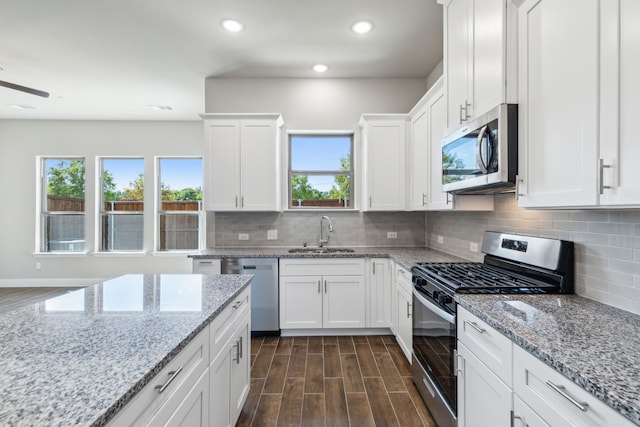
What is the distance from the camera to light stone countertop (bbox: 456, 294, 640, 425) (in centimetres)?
76

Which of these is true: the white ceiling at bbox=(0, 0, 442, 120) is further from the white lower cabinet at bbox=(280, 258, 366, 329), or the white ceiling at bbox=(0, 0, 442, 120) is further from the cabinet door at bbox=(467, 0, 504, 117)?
the white lower cabinet at bbox=(280, 258, 366, 329)

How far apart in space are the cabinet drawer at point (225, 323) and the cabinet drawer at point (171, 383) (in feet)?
0.26

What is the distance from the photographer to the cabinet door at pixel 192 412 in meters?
0.91

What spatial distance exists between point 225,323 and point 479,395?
1220 mm

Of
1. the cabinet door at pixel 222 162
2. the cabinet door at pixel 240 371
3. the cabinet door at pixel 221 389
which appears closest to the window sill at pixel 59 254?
the cabinet door at pixel 222 162

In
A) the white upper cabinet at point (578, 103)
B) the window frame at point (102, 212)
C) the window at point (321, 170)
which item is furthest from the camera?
the window frame at point (102, 212)

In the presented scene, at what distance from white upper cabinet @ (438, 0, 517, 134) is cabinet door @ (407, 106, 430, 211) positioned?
0.69 m

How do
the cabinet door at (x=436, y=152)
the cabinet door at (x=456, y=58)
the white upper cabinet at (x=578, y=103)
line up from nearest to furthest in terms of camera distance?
the white upper cabinet at (x=578, y=103)
the cabinet door at (x=456, y=58)
the cabinet door at (x=436, y=152)

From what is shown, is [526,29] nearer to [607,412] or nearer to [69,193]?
[607,412]

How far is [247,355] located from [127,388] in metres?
1.37

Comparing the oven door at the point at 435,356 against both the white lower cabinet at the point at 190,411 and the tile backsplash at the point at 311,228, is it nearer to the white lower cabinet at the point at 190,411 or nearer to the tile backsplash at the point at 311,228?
the white lower cabinet at the point at 190,411

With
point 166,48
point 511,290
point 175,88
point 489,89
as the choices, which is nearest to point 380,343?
point 511,290

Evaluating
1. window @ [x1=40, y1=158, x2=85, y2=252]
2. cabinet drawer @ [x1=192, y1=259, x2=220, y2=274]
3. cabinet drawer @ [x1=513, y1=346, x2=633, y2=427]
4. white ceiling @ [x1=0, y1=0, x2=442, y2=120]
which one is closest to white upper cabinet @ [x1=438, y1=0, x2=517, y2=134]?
white ceiling @ [x1=0, y1=0, x2=442, y2=120]

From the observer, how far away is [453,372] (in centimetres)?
157
